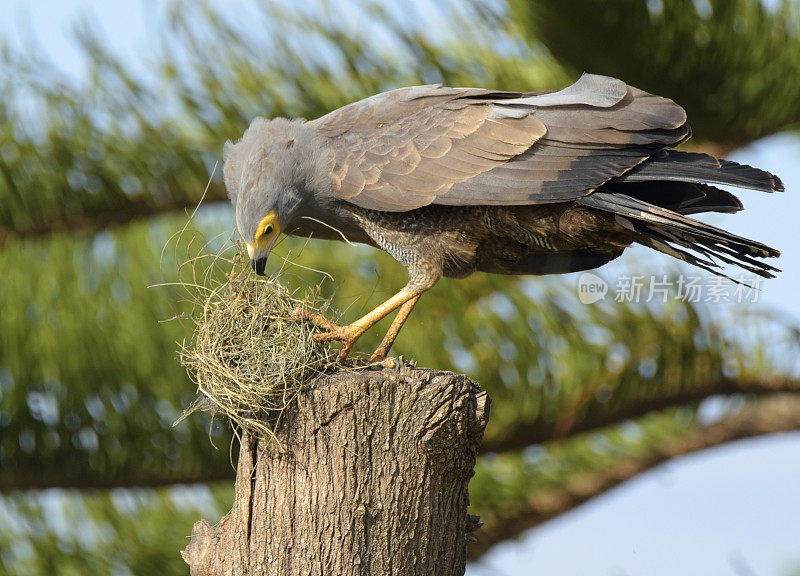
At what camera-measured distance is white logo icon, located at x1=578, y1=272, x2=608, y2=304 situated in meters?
2.78

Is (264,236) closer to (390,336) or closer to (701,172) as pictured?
(390,336)

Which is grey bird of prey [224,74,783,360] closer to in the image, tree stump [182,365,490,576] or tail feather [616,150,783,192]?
tail feather [616,150,783,192]

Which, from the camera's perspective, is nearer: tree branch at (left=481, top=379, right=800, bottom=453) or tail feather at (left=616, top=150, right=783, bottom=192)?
tail feather at (left=616, top=150, right=783, bottom=192)

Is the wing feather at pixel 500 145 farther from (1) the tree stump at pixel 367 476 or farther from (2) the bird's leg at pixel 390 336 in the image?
(1) the tree stump at pixel 367 476

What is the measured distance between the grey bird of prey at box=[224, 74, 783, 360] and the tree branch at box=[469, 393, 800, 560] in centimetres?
150

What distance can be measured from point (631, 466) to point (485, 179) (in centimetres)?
177

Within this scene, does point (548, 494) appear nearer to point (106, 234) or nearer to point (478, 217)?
point (478, 217)

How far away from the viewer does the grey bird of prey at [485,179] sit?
143cm

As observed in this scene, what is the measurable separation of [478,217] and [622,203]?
259 millimetres

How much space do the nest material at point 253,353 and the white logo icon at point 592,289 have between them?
1.39m

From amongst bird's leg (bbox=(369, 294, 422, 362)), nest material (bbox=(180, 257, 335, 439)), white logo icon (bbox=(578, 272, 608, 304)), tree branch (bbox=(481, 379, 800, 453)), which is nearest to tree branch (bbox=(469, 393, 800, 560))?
tree branch (bbox=(481, 379, 800, 453))

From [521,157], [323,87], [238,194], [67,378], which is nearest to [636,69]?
[323,87]

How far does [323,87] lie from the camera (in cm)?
287

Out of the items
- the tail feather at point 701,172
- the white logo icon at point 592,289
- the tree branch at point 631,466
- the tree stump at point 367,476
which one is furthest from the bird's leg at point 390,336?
the tree branch at point 631,466
